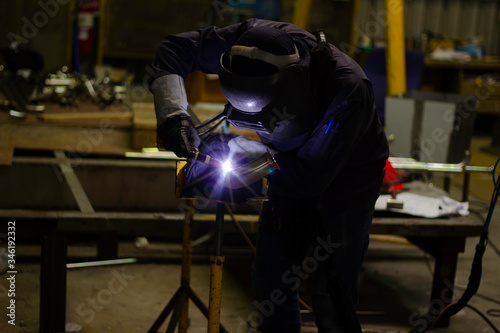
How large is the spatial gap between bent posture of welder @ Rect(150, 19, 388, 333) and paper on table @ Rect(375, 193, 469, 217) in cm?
105

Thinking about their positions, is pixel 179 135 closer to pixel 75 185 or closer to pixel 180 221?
pixel 180 221

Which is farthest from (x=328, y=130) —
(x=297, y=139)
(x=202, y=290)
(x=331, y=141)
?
(x=202, y=290)

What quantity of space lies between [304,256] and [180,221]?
843 millimetres

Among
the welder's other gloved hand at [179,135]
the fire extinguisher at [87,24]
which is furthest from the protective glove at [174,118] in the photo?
the fire extinguisher at [87,24]

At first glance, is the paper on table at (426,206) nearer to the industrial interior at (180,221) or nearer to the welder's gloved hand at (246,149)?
the industrial interior at (180,221)

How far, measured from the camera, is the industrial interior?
2623mm

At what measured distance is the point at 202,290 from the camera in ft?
11.3

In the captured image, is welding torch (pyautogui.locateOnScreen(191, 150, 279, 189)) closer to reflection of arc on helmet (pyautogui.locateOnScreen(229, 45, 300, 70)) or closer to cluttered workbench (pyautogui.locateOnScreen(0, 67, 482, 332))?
reflection of arc on helmet (pyautogui.locateOnScreen(229, 45, 300, 70))

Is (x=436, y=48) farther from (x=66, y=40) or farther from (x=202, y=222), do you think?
(x=202, y=222)

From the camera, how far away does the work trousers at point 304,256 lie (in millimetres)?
2084

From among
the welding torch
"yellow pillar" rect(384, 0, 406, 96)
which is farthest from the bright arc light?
"yellow pillar" rect(384, 0, 406, 96)

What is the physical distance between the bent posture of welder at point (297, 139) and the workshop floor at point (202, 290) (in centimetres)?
95

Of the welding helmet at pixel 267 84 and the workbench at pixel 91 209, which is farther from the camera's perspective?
the workbench at pixel 91 209

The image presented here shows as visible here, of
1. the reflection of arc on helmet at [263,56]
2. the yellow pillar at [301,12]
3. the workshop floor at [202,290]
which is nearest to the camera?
the reflection of arc on helmet at [263,56]
